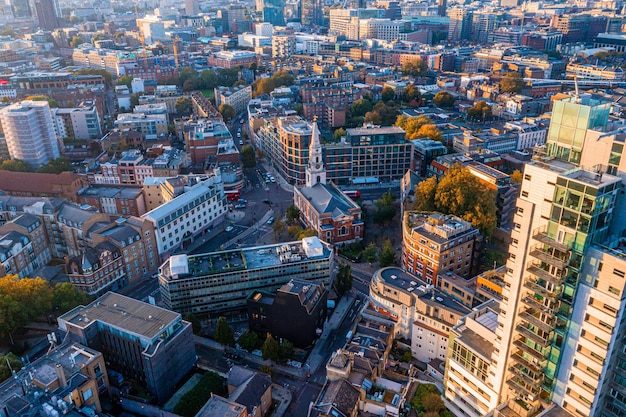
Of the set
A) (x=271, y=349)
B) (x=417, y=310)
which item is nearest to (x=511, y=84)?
(x=417, y=310)

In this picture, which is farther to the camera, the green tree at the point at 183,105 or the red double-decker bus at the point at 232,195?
the green tree at the point at 183,105

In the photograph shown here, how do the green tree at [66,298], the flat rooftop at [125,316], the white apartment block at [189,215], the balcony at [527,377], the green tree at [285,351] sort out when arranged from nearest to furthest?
1. the balcony at [527,377]
2. the flat rooftop at [125,316]
3. the green tree at [285,351]
4. the green tree at [66,298]
5. the white apartment block at [189,215]

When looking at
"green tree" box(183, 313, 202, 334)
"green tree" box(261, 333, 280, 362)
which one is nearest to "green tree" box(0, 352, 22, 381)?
"green tree" box(183, 313, 202, 334)

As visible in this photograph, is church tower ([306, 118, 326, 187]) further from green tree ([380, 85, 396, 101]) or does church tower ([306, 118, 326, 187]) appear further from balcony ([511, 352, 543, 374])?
green tree ([380, 85, 396, 101])

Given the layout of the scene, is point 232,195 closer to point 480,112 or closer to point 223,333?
point 223,333

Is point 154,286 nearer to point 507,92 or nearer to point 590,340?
point 590,340

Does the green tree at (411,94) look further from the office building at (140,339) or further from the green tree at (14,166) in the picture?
the office building at (140,339)

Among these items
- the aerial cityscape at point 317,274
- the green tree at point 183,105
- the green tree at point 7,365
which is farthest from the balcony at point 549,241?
the green tree at point 183,105
